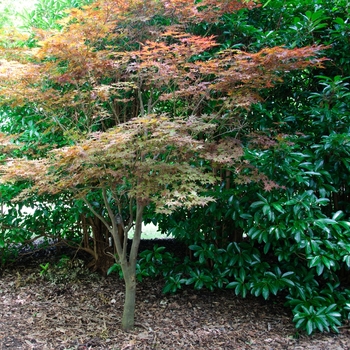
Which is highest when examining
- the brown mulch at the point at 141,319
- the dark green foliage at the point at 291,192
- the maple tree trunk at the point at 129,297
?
the dark green foliage at the point at 291,192

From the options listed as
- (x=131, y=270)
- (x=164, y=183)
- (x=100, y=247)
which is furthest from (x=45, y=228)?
(x=164, y=183)

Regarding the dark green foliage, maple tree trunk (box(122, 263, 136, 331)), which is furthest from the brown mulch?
the dark green foliage

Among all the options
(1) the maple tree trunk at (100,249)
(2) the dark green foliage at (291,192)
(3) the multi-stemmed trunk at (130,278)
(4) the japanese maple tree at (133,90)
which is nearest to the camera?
(4) the japanese maple tree at (133,90)

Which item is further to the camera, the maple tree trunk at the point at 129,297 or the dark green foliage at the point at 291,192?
the maple tree trunk at the point at 129,297

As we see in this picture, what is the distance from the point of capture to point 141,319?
277 centimetres

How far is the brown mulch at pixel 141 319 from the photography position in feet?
8.07

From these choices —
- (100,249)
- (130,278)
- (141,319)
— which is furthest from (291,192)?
(100,249)

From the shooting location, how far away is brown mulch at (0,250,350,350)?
8.07ft

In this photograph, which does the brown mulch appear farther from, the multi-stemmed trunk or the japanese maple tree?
the japanese maple tree

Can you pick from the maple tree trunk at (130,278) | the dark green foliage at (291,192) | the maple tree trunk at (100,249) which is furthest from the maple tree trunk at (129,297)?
the maple tree trunk at (100,249)

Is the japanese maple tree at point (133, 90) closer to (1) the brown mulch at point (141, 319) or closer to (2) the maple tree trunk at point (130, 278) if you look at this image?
(2) the maple tree trunk at point (130, 278)

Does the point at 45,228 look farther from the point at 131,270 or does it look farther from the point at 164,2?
the point at 164,2

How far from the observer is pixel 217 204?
112 inches

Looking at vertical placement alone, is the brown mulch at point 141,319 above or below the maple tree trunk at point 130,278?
below
